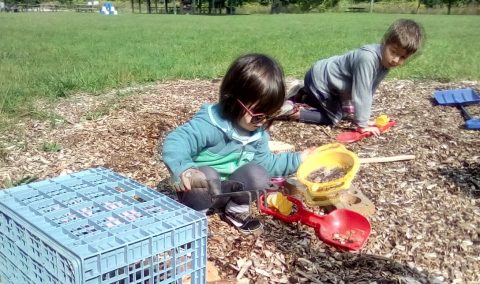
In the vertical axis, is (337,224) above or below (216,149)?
below

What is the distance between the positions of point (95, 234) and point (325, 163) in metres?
1.69

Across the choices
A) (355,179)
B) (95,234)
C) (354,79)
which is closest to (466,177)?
(355,179)

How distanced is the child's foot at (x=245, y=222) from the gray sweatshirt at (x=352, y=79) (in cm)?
194

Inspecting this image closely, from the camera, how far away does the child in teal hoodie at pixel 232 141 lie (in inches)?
92.3

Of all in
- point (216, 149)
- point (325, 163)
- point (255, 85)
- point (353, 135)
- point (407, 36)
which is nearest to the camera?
point (255, 85)

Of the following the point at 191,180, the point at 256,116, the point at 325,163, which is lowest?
the point at 325,163

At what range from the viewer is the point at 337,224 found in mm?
2633

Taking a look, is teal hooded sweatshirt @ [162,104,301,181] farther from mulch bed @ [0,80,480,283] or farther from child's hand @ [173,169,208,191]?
mulch bed @ [0,80,480,283]

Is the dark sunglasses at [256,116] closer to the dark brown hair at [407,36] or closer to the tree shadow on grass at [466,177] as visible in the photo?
the tree shadow on grass at [466,177]

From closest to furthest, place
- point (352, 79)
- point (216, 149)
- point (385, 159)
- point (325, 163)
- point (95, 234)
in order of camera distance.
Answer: point (95, 234) < point (216, 149) < point (325, 163) < point (385, 159) < point (352, 79)

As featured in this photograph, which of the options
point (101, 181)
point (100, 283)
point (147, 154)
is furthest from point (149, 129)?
point (100, 283)

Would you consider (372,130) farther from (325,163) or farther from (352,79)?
(325,163)

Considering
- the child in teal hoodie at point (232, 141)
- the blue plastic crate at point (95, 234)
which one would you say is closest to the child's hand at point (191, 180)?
the child in teal hoodie at point (232, 141)

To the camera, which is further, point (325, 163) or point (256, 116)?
point (325, 163)
